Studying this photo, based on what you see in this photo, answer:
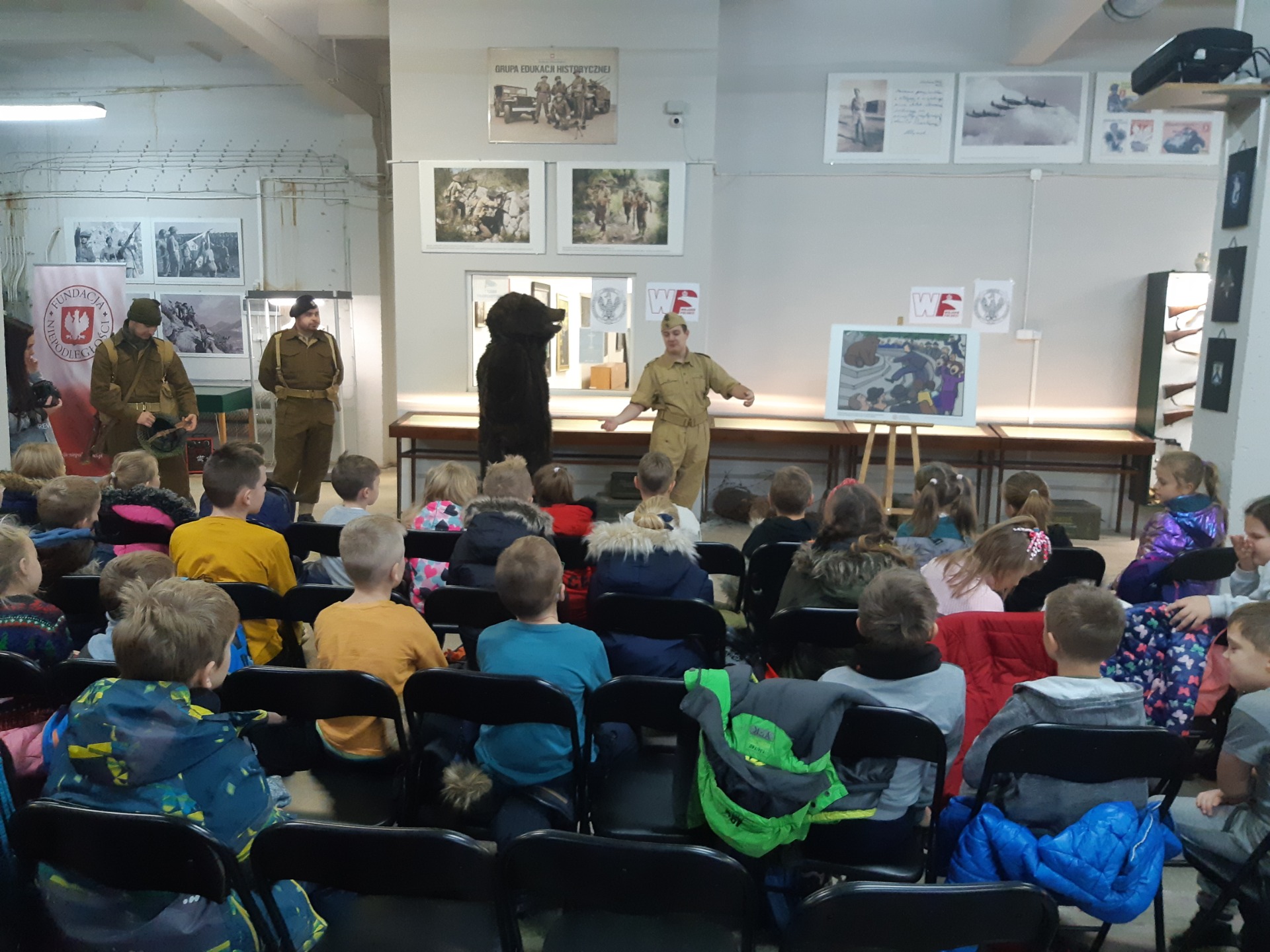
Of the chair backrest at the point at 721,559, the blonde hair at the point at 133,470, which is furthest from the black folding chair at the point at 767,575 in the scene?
the blonde hair at the point at 133,470

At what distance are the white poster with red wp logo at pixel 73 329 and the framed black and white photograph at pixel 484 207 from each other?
2869mm

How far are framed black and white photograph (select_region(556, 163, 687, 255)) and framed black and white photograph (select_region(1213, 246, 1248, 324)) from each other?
3.53m

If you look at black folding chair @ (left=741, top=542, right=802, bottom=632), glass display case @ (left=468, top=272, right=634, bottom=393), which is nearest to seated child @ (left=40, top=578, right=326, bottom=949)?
black folding chair @ (left=741, top=542, right=802, bottom=632)

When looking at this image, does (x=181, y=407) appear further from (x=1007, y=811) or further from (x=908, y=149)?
(x=1007, y=811)

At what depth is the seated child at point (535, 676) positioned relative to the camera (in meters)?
2.33

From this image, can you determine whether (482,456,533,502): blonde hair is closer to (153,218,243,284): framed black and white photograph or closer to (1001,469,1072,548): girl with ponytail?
(1001,469,1072,548): girl with ponytail

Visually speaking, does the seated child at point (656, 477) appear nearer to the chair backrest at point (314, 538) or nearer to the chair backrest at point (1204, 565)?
the chair backrest at point (314, 538)

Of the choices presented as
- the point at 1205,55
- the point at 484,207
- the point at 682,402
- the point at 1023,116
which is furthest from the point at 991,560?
the point at 1023,116

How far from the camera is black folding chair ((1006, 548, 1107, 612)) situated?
3.36 meters

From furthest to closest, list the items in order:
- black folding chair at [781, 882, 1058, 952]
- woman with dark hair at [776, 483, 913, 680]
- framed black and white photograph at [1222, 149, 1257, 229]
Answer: framed black and white photograph at [1222, 149, 1257, 229] → woman with dark hair at [776, 483, 913, 680] → black folding chair at [781, 882, 1058, 952]

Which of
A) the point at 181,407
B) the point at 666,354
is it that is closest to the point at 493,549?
the point at 666,354

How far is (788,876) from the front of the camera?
2250 mm

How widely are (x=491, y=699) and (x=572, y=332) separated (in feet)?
18.3

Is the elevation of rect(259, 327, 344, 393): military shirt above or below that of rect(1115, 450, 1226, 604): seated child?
above
